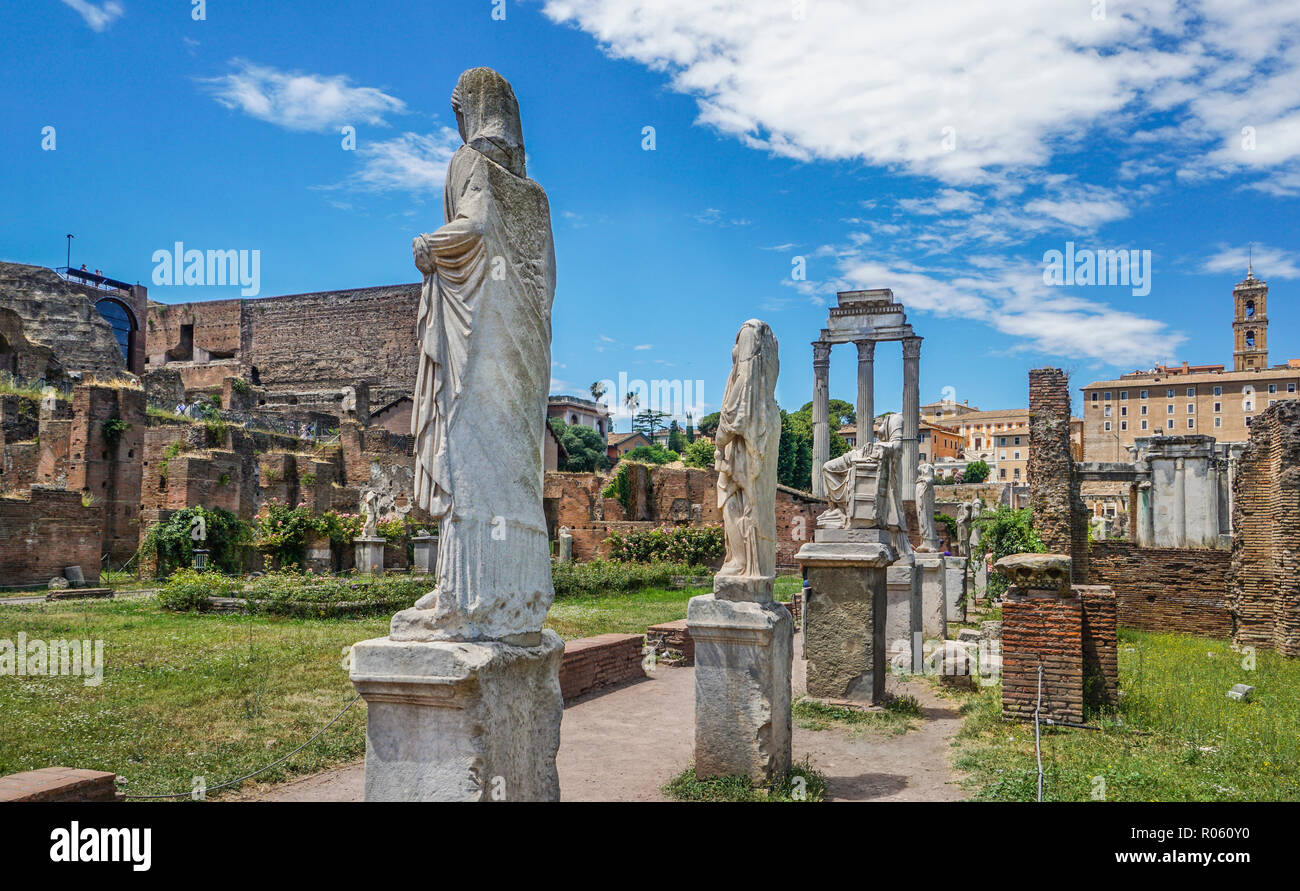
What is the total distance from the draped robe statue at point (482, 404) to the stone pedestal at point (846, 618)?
5554 mm

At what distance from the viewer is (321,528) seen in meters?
22.4

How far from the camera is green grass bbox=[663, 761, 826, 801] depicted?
218 inches

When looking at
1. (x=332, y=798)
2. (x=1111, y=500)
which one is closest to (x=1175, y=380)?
(x=1111, y=500)

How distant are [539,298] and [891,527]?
8.24 m

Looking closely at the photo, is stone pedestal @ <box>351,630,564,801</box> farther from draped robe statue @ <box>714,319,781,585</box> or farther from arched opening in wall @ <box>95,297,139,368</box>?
arched opening in wall @ <box>95,297,139,368</box>

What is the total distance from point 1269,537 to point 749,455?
39.2 feet

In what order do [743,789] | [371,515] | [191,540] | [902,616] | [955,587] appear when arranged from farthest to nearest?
[371,515], [191,540], [955,587], [902,616], [743,789]

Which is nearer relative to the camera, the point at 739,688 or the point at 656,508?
the point at 739,688

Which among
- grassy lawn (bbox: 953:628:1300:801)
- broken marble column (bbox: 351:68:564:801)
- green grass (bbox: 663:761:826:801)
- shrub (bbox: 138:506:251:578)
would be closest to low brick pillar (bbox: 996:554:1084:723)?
grassy lawn (bbox: 953:628:1300:801)

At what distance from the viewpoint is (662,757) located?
6.90 m

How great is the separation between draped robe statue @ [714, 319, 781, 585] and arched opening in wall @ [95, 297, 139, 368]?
177ft

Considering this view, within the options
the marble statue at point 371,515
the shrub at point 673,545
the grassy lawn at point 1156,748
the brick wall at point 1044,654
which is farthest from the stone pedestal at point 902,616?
the shrub at point 673,545

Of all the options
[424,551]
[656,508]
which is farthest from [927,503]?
[656,508]

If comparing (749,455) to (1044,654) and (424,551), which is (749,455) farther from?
(424,551)
